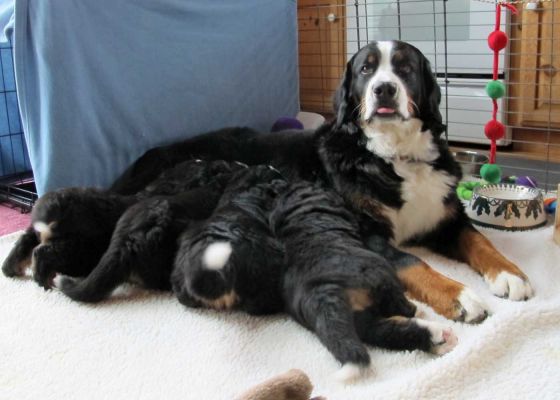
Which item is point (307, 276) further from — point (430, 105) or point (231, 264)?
A: point (430, 105)

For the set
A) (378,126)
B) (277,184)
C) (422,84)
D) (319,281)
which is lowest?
(319,281)

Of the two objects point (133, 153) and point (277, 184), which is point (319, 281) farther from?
point (133, 153)

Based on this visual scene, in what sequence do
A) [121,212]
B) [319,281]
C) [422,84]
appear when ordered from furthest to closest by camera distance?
[422,84] → [121,212] → [319,281]

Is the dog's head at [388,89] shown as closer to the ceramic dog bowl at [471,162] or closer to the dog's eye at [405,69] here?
the dog's eye at [405,69]

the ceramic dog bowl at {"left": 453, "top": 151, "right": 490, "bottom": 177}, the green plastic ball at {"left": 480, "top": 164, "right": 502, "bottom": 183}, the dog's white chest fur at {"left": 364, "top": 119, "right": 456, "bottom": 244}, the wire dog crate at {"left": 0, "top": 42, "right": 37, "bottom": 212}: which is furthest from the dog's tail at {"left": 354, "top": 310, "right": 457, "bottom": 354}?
the wire dog crate at {"left": 0, "top": 42, "right": 37, "bottom": 212}

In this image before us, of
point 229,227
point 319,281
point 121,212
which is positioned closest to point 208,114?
point 121,212

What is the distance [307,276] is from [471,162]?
1.73 m

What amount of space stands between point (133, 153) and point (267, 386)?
151cm

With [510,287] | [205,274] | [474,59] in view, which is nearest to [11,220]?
[205,274]

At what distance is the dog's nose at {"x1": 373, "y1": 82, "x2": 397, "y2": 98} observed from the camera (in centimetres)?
177

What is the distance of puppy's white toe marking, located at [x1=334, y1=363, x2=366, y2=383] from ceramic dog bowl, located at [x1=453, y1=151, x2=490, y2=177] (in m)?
1.66

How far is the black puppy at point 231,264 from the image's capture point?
4.62 feet

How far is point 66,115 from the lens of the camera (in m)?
2.05

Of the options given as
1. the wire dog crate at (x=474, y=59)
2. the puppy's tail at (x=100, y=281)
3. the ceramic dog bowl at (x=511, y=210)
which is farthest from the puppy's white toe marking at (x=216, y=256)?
the wire dog crate at (x=474, y=59)
